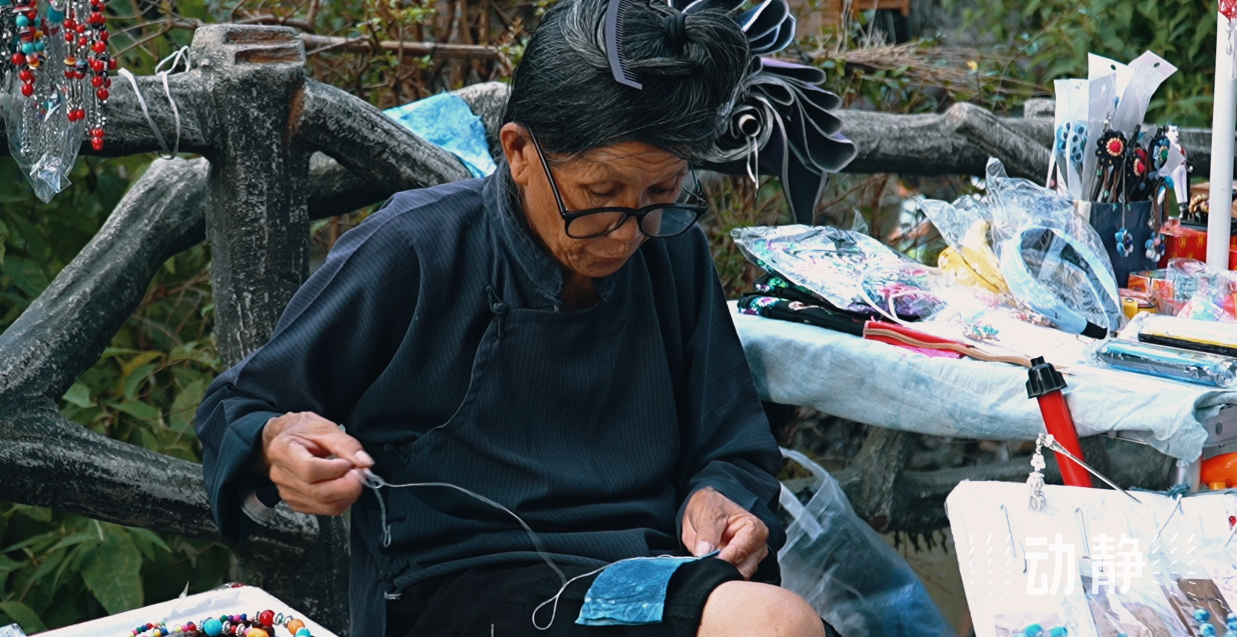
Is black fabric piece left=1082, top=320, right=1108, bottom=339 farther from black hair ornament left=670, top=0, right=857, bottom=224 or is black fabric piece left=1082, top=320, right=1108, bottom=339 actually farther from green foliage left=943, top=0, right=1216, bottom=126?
green foliage left=943, top=0, right=1216, bottom=126

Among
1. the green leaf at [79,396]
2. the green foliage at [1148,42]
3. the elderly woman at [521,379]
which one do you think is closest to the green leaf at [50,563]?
the green leaf at [79,396]

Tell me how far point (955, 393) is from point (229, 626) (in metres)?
1.19

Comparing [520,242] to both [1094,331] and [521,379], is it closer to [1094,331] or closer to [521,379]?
[521,379]

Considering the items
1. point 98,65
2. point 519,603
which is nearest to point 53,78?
point 98,65

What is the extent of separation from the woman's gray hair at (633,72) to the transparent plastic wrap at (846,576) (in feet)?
3.26

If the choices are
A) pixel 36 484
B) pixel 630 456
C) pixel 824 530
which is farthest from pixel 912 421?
pixel 36 484

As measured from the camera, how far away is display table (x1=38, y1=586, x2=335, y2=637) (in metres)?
1.53

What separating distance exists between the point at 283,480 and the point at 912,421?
1081 mm

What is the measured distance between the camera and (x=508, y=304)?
5.92 ft

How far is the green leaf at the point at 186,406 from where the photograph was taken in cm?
311

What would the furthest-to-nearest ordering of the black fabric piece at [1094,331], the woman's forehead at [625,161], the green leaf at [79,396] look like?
1. the green leaf at [79,396]
2. the black fabric piece at [1094,331]
3. the woman's forehead at [625,161]

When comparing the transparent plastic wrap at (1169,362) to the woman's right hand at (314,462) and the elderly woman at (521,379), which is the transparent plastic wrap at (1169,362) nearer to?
the elderly woman at (521,379)

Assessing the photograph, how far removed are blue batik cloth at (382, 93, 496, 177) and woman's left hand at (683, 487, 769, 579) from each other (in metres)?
1.14

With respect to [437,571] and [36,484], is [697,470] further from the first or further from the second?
[36,484]
